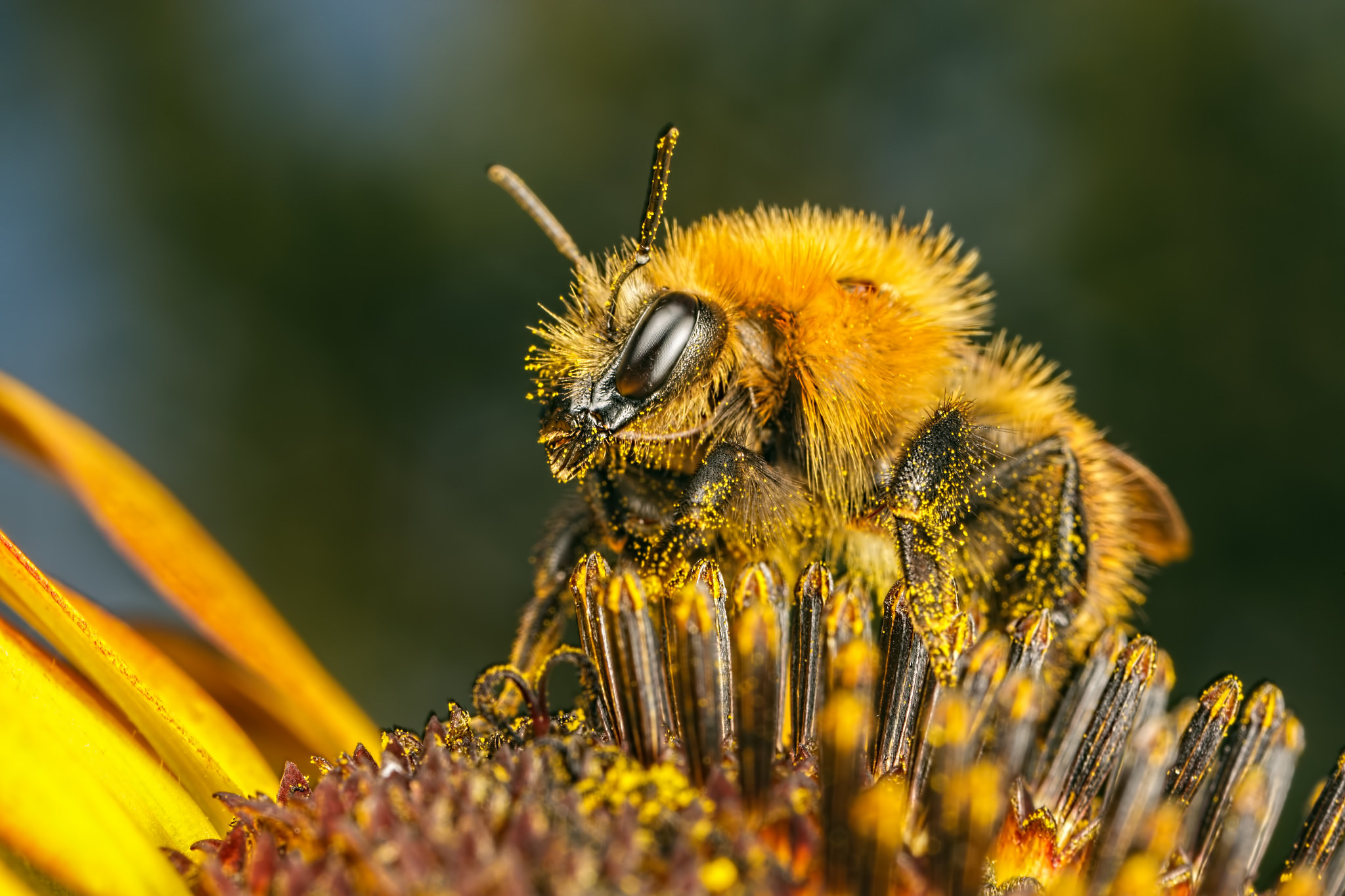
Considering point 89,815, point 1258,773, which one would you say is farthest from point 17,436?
point 1258,773

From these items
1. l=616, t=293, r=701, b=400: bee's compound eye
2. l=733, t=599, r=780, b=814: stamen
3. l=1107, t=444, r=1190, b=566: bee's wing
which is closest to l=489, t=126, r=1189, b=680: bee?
l=616, t=293, r=701, b=400: bee's compound eye

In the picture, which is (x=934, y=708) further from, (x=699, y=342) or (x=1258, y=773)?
(x=699, y=342)

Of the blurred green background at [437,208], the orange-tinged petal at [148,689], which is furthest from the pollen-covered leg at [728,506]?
the blurred green background at [437,208]

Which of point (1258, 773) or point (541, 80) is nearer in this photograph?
point (1258, 773)

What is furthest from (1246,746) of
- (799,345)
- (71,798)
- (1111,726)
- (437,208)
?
(437,208)

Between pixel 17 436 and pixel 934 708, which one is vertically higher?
pixel 17 436

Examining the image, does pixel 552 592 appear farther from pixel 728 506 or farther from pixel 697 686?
pixel 697 686
